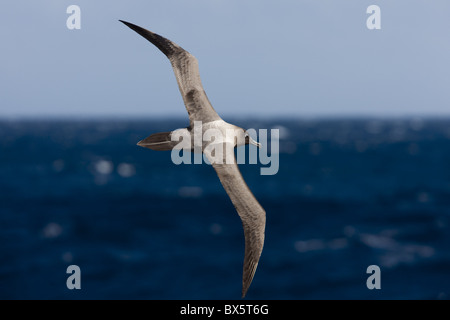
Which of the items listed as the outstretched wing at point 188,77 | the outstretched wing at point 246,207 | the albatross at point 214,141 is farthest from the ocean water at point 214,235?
the outstretched wing at point 188,77

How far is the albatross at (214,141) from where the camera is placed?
757 centimetres

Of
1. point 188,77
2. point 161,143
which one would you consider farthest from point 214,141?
point 188,77

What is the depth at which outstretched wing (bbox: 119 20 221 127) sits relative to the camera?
771cm

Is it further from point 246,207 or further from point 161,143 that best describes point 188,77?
point 246,207

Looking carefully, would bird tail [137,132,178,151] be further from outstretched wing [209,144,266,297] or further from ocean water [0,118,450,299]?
ocean water [0,118,450,299]

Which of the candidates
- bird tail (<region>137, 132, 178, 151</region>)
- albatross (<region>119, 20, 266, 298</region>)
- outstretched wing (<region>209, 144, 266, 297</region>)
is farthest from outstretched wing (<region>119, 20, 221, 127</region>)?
outstretched wing (<region>209, 144, 266, 297</region>)

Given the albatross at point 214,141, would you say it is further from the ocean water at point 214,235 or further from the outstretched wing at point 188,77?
the ocean water at point 214,235

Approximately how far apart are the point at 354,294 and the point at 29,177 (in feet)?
233

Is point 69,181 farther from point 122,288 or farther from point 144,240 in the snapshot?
point 122,288

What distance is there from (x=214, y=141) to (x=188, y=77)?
1269 millimetres

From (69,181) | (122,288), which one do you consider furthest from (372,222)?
(69,181)

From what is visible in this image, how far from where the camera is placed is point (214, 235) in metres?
53.0

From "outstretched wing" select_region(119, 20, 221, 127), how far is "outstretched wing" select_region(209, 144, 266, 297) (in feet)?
2.27

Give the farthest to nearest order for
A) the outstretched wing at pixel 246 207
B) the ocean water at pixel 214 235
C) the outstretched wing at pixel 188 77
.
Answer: the ocean water at pixel 214 235
the outstretched wing at pixel 188 77
the outstretched wing at pixel 246 207
